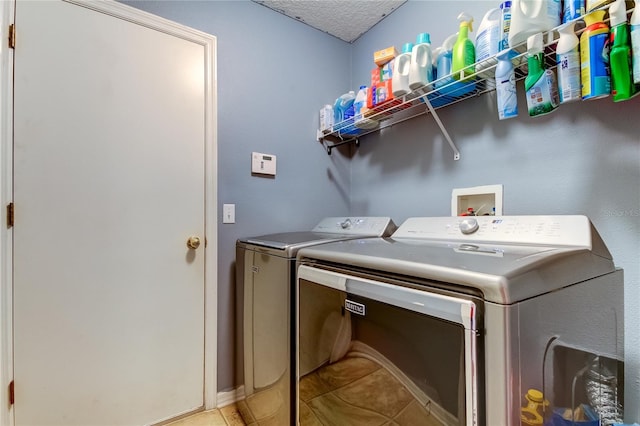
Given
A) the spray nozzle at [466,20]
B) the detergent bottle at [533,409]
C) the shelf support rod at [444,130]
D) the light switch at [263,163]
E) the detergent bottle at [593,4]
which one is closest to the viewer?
the detergent bottle at [533,409]

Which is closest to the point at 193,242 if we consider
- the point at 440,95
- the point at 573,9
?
the point at 440,95

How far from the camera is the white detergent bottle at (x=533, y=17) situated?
98 cm

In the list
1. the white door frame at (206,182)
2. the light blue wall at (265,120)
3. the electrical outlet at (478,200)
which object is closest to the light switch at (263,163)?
the light blue wall at (265,120)

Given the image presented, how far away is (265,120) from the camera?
1.93m

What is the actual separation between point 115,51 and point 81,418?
1.78m

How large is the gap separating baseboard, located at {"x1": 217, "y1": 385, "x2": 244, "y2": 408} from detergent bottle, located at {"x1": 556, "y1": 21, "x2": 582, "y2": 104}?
2.02m

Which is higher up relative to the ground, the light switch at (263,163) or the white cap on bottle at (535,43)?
the white cap on bottle at (535,43)

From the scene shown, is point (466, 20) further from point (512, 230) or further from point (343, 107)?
point (512, 230)

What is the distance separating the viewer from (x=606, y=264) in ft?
2.98

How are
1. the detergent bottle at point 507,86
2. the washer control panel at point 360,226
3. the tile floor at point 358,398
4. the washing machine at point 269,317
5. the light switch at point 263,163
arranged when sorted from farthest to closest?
the light switch at point 263,163 → the washer control panel at point 360,226 → the washing machine at point 269,317 → the detergent bottle at point 507,86 → the tile floor at point 358,398

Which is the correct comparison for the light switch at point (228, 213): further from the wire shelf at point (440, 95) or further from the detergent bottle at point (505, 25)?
the detergent bottle at point (505, 25)

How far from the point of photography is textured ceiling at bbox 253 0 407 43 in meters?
1.87

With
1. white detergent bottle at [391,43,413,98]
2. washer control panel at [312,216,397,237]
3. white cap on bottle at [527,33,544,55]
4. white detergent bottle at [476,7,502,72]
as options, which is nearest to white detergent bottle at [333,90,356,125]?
white detergent bottle at [391,43,413,98]

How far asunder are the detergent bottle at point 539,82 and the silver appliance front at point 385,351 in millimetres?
818
